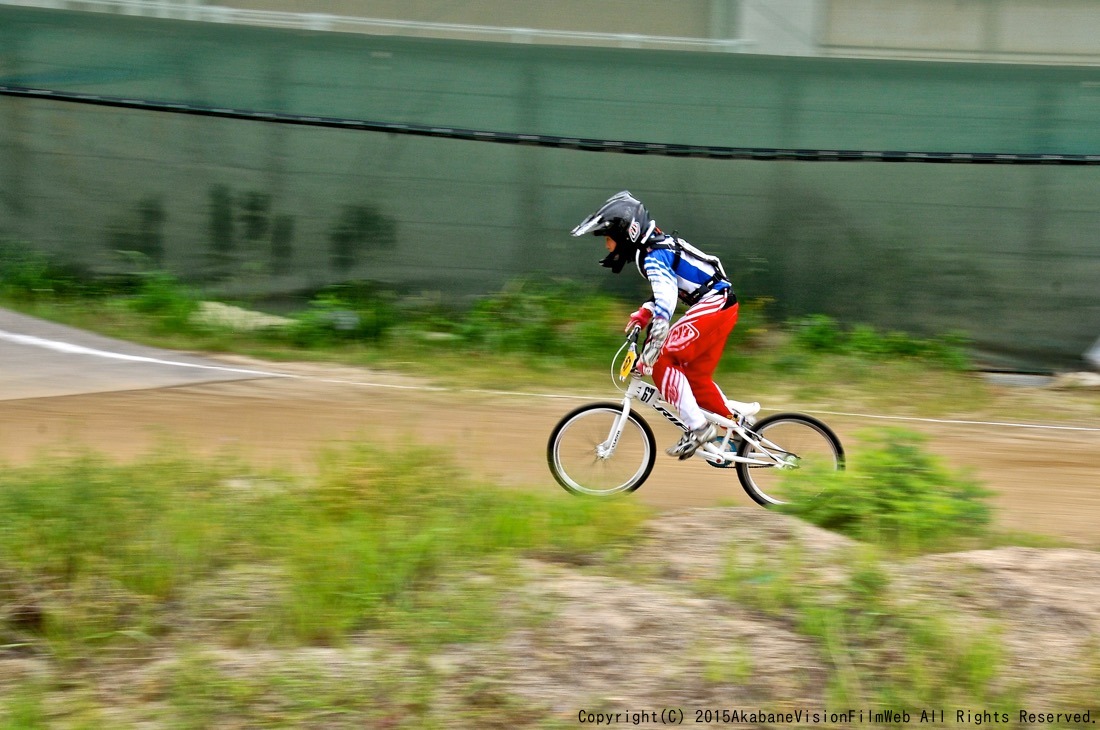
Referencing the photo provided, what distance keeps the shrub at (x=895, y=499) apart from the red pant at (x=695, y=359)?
2.62 ft

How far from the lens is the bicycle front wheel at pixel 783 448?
699cm

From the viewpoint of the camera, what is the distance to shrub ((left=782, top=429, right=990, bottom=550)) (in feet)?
19.2

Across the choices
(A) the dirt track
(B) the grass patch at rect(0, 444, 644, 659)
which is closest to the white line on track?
(A) the dirt track

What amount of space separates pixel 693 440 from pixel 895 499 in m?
1.32

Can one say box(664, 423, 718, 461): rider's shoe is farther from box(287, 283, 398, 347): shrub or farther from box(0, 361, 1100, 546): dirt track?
box(287, 283, 398, 347): shrub

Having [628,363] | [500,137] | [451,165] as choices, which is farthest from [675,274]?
[451,165]

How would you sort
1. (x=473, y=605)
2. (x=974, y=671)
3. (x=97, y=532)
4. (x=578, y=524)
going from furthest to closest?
1. (x=578, y=524)
2. (x=97, y=532)
3. (x=473, y=605)
4. (x=974, y=671)

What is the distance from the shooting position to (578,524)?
5.69 meters

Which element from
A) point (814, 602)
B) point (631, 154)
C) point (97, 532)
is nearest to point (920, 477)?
point (814, 602)

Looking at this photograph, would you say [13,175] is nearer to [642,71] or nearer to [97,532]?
[642,71]

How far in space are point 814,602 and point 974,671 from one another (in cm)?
70

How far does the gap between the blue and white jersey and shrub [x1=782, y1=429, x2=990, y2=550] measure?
1.24 meters

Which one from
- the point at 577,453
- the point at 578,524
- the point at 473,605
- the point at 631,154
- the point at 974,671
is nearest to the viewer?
the point at 974,671

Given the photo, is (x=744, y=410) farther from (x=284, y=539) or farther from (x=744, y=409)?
(x=284, y=539)
